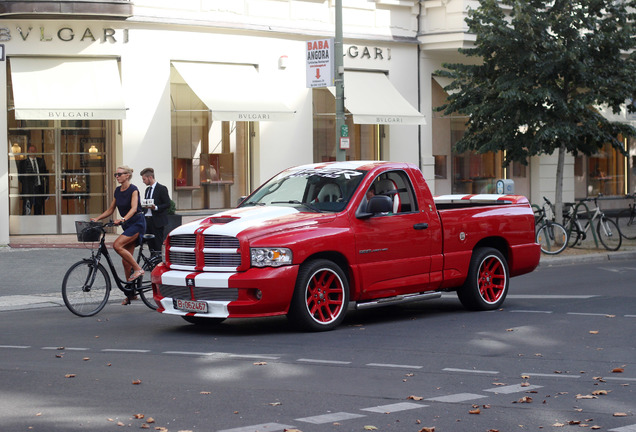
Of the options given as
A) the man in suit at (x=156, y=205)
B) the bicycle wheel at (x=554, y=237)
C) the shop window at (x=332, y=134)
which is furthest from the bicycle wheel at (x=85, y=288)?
the shop window at (x=332, y=134)

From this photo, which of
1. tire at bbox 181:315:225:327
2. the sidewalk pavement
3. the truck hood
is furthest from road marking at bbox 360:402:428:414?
the sidewalk pavement

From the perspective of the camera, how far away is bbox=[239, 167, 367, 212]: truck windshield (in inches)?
471

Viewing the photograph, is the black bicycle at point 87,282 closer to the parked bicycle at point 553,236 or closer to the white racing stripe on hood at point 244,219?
the white racing stripe on hood at point 244,219

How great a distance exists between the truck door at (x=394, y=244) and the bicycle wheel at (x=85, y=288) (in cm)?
343

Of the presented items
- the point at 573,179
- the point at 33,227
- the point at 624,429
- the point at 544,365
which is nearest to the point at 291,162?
the point at 33,227

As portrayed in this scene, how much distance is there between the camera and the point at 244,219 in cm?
1138

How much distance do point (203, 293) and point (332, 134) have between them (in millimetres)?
15509

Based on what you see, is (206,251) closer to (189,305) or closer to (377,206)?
(189,305)

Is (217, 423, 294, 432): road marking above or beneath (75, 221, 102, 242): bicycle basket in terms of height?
beneath

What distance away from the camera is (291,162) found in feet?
82.3

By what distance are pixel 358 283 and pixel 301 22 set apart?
14436 millimetres

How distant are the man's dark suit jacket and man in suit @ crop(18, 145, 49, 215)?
23.4ft

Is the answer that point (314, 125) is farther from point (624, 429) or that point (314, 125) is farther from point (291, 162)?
point (624, 429)

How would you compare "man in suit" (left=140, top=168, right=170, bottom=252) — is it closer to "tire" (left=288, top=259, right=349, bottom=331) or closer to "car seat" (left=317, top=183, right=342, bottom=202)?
"car seat" (left=317, top=183, right=342, bottom=202)
